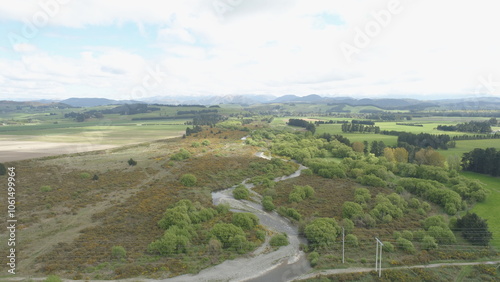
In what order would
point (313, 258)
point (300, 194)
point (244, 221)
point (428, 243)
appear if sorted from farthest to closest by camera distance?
point (300, 194) → point (244, 221) → point (428, 243) → point (313, 258)

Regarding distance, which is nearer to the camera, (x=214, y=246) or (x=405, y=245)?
(x=214, y=246)

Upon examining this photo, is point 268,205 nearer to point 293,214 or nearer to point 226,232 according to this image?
point 293,214

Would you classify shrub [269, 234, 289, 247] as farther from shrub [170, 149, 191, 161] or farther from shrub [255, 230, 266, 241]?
shrub [170, 149, 191, 161]

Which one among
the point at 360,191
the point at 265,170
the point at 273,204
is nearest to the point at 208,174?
the point at 265,170

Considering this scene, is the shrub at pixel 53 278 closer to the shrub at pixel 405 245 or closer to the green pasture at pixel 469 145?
the shrub at pixel 405 245

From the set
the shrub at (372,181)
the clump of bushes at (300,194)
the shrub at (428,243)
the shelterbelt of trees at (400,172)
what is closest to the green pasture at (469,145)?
the shelterbelt of trees at (400,172)

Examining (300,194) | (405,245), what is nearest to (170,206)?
(300,194)
